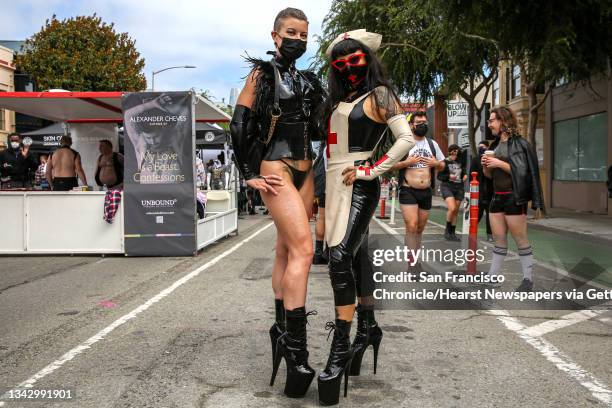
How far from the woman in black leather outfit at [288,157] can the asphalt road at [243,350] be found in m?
0.33

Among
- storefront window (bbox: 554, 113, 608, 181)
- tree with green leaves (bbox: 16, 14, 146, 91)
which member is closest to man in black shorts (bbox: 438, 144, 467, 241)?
storefront window (bbox: 554, 113, 608, 181)

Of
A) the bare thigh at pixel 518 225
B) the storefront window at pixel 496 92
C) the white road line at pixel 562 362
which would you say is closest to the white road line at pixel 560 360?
the white road line at pixel 562 362

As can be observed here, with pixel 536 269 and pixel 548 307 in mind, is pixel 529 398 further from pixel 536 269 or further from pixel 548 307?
pixel 536 269

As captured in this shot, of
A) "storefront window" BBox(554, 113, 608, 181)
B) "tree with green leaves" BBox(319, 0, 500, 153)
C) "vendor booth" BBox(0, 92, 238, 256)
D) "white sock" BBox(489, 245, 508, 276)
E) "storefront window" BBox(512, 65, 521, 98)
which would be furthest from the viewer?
"storefront window" BBox(512, 65, 521, 98)

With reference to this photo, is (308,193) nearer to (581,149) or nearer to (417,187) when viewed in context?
(417,187)

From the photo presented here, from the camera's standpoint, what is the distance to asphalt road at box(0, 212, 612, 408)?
334cm

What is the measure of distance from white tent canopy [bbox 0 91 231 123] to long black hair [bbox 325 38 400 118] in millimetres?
6978

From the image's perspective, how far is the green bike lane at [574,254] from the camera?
796 centimetres

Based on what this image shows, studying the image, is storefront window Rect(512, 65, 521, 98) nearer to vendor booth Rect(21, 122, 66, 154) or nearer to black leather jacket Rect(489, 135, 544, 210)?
vendor booth Rect(21, 122, 66, 154)

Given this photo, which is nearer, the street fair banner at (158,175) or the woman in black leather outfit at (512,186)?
the woman in black leather outfit at (512,186)

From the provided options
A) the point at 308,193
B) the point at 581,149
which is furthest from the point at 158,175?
the point at 581,149

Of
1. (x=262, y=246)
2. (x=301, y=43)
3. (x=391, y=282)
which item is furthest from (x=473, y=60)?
(x=301, y=43)

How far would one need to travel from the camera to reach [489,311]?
5586 mm

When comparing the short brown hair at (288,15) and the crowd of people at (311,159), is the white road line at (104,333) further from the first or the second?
the short brown hair at (288,15)
